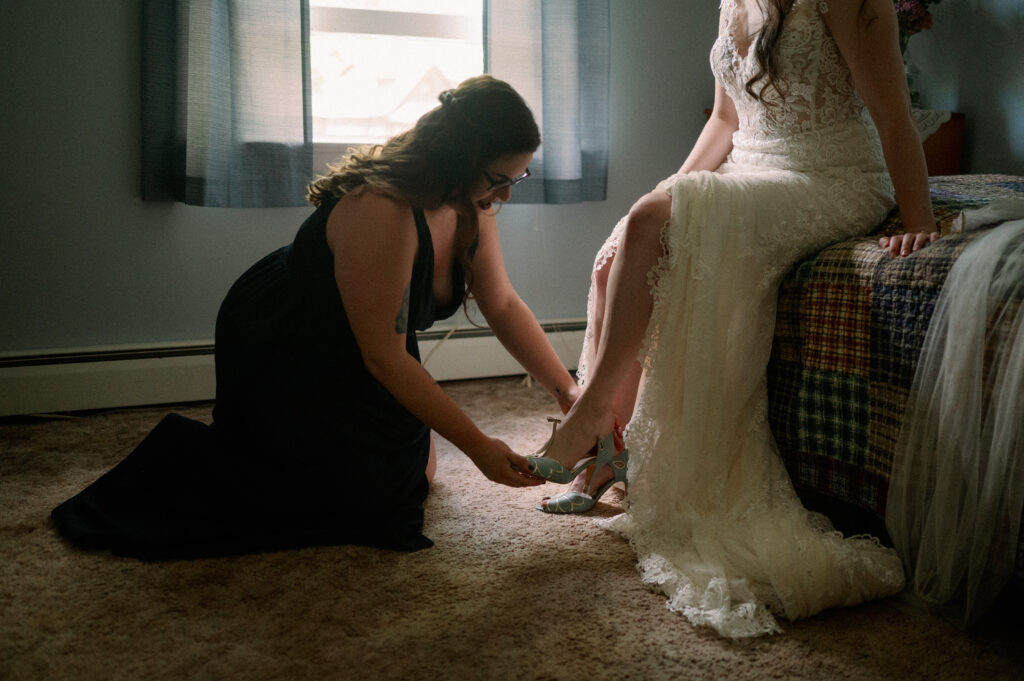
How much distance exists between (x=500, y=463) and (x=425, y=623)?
0.27m

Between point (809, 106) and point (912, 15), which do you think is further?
point (912, 15)

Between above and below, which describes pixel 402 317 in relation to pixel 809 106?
below

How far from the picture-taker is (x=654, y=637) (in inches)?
42.2

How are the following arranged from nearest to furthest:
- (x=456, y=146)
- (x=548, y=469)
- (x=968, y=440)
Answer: (x=968, y=440)
(x=456, y=146)
(x=548, y=469)

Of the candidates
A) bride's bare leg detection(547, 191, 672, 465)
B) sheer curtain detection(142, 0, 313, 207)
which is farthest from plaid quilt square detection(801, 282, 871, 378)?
sheer curtain detection(142, 0, 313, 207)

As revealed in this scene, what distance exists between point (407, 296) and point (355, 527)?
42cm

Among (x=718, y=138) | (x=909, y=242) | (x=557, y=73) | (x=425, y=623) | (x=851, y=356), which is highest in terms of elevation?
(x=557, y=73)

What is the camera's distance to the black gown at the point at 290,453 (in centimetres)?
136

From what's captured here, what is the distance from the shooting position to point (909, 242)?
127 cm

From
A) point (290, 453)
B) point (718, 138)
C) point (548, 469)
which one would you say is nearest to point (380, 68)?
point (718, 138)

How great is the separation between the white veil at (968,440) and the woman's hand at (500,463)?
22.2 inches

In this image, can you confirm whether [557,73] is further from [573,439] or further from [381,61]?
[573,439]

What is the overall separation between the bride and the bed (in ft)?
0.12

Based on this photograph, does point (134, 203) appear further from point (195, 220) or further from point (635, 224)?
point (635, 224)
